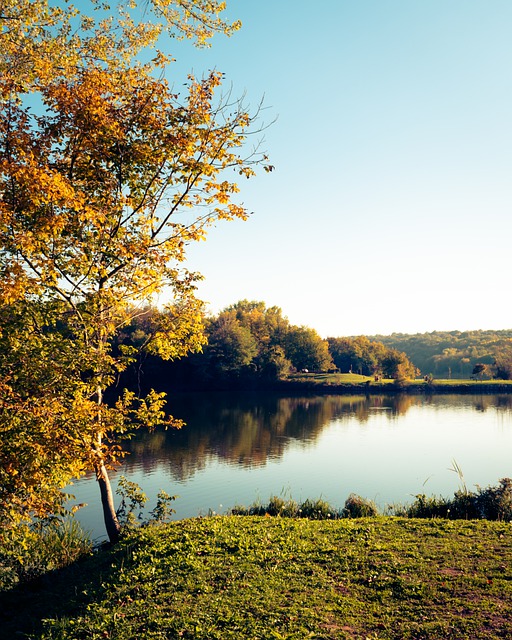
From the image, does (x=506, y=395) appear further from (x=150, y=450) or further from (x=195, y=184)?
(x=195, y=184)

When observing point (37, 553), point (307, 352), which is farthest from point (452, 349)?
point (37, 553)

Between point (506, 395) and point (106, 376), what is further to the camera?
point (506, 395)

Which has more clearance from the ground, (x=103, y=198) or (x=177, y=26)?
(x=177, y=26)

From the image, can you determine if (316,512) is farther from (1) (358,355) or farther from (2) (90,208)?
(1) (358,355)

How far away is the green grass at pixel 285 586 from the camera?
660 centimetres

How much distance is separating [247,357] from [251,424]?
4109 cm

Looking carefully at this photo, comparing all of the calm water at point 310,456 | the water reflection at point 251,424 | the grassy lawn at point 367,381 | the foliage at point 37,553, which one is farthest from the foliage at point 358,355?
the foliage at point 37,553

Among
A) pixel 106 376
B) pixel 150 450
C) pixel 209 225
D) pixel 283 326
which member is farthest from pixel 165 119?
pixel 283 326

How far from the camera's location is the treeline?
82000 mm

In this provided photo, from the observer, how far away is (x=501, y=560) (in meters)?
8.35

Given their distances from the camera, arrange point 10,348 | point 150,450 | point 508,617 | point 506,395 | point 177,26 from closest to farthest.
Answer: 1. point 508,617
2. point 10,348
3. point 177,26
4. point 150,450
5. point 506,395

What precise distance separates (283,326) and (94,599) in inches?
3646

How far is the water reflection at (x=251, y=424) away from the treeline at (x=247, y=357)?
44.2ft

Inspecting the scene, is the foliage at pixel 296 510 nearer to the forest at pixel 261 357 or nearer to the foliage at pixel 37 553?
the foliage at pixel 37 553
